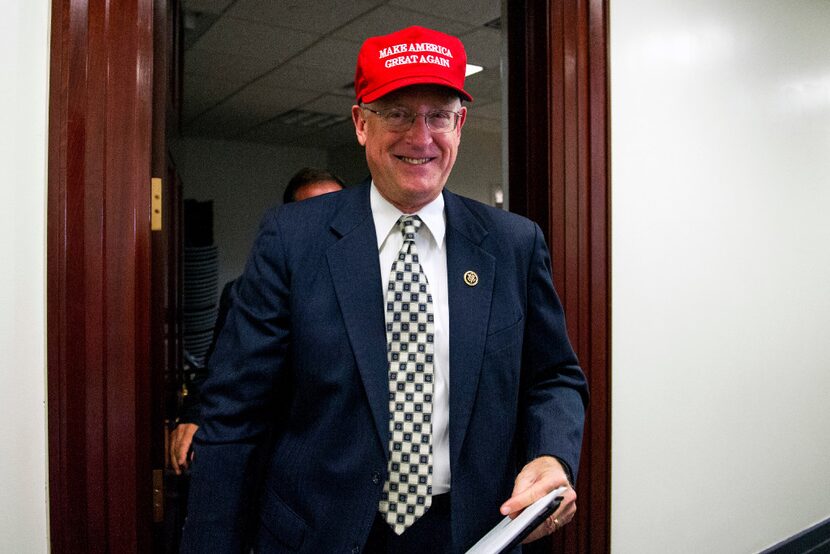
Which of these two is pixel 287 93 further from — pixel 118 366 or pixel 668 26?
pixel 118 366

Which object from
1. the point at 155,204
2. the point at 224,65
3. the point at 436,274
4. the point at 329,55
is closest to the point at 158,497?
the point at 155,204

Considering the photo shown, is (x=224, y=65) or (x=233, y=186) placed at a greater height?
(x=224, y=65)

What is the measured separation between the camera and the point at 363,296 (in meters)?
0.91

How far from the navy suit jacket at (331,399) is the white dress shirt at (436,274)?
0.02 m

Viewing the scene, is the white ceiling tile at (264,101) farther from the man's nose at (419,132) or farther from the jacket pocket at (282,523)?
the jacket pocket at (282,523)

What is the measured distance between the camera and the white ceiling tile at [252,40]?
3.13m

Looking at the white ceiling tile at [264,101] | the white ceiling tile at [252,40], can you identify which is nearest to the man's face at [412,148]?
the white ceiling tile at [252,40]

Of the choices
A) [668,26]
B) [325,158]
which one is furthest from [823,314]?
[325,158]

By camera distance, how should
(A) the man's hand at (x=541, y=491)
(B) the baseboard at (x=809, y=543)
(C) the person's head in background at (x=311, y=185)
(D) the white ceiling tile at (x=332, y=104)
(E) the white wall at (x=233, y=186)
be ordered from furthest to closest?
(E) the white wall at (x=233, y=186) < (D) the white ceiling tile at (x=332, y=104) < (B) the baseboard at (x=809, y=543) < (C) the person's head in background at (x=311, y=185) < (A) the man's hand at (x=541, y=491)

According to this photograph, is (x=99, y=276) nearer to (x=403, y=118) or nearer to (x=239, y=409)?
(x=239, y=409)

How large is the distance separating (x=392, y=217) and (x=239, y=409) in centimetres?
42

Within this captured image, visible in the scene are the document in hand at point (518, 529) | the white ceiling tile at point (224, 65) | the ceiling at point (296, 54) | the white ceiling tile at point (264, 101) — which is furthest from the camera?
the white ceiling tile at point (264, 101)

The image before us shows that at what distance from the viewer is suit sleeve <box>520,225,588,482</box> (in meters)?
0.99

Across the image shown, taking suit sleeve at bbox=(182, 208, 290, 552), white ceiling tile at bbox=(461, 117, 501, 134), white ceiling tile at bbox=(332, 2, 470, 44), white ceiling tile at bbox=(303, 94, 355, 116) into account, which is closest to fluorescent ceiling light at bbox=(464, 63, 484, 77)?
white ceiling tile at bbox=(332, 2, 470, 44)
